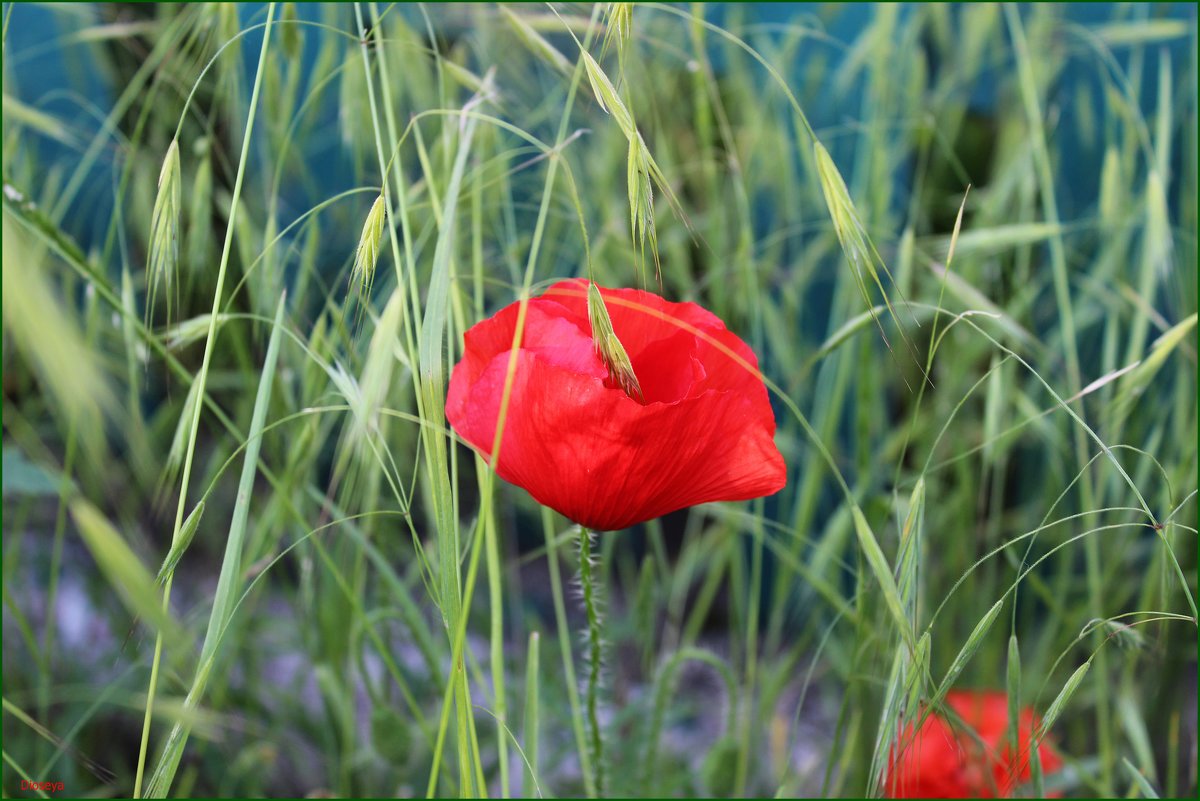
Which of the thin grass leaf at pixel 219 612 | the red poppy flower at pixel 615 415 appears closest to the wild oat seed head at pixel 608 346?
the red poppy flower at pixel 615 415

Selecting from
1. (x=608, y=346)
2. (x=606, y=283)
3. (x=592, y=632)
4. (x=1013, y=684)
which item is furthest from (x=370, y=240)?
(x=606, y=283)

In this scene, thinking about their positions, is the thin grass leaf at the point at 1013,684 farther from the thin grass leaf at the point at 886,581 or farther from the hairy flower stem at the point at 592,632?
the hairy flower stem at the point at 592,632

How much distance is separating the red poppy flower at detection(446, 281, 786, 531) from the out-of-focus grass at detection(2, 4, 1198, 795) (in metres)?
0.03

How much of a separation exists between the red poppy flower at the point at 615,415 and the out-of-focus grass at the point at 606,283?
0.03 meters

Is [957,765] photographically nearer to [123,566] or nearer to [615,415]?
Answer: [615,415]

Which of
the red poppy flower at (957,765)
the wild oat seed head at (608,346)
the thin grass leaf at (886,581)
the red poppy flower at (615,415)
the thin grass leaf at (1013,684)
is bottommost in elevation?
the red poppy flower at (957,765)

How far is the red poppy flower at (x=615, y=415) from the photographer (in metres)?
0.32

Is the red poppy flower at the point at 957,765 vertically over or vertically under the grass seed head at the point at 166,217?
under

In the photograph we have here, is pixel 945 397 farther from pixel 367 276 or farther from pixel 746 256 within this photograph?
pixel 367 276

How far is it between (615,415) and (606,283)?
399mm

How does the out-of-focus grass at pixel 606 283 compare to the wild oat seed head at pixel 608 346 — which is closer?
the wild oat seed head at pixel 608 346

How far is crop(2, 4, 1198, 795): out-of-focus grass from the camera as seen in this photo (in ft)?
1.45

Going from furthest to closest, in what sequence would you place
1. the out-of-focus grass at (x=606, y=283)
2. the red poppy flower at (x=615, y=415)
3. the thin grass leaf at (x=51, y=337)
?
the out-of-focus grass at (x=606, y=283), the red poppy flower at (x=615, y=415), the thin grass leaf at (x=51, y=337)

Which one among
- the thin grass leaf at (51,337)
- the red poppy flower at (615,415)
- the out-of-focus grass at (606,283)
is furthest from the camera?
the out-of-focus grass at (606,283)
